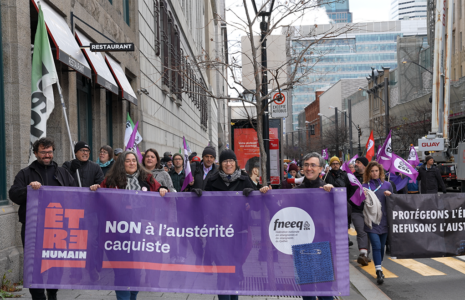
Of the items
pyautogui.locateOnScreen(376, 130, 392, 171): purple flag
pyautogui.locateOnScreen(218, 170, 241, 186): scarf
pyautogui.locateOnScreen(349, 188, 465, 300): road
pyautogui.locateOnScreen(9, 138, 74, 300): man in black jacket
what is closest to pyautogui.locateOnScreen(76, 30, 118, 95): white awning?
pyautogui.locateOnScreen(9, 138, 74, 300): man in black jacket

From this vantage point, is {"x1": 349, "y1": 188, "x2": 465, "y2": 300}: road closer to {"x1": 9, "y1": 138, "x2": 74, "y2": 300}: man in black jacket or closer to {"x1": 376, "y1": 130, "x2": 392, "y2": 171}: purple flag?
{"x1": 376, "y1": 130, "x2": 392, "y2": 171}: purple flag

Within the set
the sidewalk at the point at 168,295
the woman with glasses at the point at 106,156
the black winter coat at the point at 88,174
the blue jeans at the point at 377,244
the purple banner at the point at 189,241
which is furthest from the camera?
the woman with glasses at the point at 106,156

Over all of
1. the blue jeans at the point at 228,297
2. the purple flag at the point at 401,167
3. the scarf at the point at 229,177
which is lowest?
the blue jeans at the point at 228,297

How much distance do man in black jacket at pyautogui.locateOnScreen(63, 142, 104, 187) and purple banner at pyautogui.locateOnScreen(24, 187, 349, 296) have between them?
183cm

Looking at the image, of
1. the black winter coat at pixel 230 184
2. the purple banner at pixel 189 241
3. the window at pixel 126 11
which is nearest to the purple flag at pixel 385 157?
the purple banner at pixel 189 241

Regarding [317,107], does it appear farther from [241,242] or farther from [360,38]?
[241,242]

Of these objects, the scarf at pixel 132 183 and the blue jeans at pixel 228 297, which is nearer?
the blue jeans at pixel 228 297

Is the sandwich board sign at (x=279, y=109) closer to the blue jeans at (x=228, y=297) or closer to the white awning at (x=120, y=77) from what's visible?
the white awning at (x=120, y=77)

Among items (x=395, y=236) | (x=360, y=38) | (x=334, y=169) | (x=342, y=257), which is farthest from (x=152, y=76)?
(x=360, y=38)

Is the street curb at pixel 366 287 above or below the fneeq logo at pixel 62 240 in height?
below

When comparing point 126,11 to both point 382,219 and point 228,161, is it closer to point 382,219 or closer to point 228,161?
point 382,219

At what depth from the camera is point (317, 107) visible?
124 metres

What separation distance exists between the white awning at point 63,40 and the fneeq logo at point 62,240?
404cm

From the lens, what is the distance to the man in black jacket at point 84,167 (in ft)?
23.7
